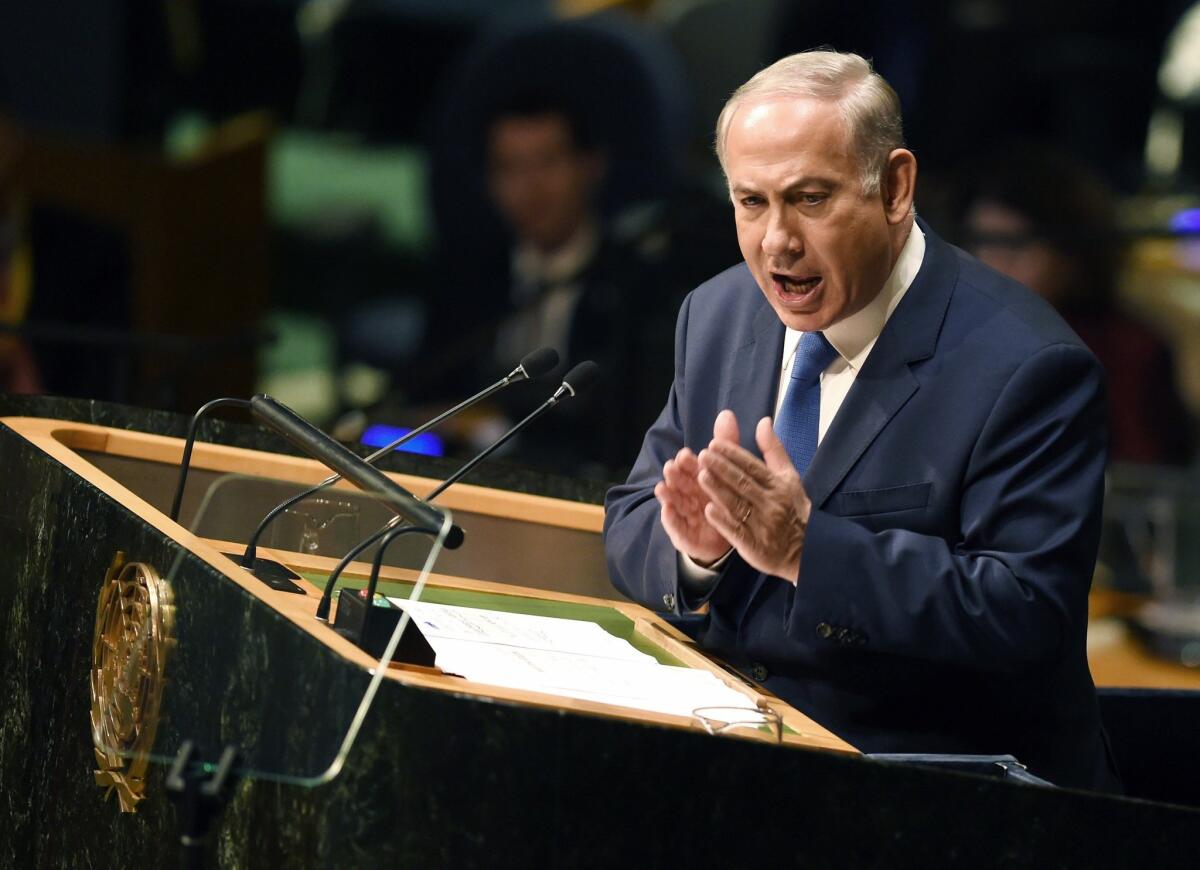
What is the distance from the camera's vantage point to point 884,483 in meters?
2.03

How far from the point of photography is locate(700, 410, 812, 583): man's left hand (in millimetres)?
1814

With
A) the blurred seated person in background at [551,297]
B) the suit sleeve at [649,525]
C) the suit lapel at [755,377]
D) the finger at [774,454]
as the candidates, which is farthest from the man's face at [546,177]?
the finger at [774,454]

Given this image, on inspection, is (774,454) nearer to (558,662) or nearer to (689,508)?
(689,508)

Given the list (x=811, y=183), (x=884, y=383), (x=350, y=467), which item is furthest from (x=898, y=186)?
(x=350, y=467)

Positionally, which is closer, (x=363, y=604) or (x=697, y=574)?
(x=363, y=604)

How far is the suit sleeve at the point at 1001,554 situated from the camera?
189cm

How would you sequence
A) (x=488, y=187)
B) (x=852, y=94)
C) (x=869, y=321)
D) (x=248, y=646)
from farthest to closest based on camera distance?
(x=488, y=187), (x=869, y=321), (x=852, y=94), (x=248, y=646)

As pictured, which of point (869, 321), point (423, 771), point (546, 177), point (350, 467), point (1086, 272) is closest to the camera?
point (423, 771)

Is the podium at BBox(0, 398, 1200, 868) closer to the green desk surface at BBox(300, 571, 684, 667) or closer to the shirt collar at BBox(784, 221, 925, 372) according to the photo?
the green desk surface at BBox(300, 571, 684, 667)

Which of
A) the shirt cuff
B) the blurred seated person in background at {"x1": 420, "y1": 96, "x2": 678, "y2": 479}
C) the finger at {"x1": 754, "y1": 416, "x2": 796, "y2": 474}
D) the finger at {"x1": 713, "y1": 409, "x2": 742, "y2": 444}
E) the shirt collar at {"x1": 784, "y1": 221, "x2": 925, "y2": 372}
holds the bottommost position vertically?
→ the shirt cuff

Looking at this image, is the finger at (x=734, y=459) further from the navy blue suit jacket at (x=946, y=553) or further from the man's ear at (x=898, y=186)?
the man's ear at (x=898, y=186)

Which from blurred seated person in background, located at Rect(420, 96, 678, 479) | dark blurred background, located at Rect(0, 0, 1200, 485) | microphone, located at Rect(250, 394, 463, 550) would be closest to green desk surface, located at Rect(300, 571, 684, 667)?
microphone, located at Rect(250, 394, 463, 550)

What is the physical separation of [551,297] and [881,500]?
3347 mm

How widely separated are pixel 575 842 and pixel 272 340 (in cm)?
355
